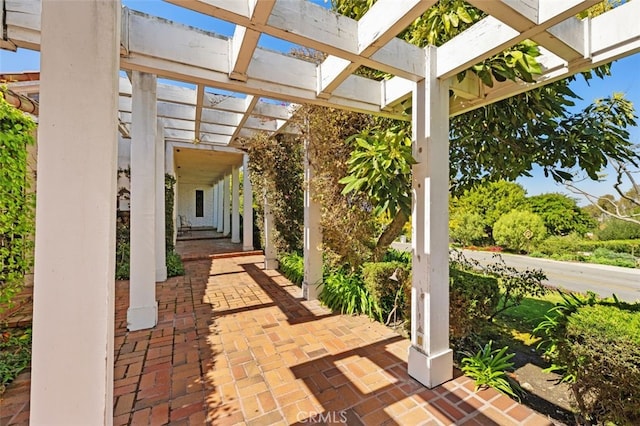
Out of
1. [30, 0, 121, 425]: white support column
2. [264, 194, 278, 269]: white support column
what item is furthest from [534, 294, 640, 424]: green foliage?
[264, 194, 278, 269]: white support column

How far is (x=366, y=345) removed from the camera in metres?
3.36

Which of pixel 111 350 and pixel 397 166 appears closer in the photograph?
pixel 111 350

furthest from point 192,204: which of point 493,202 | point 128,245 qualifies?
point 493,202

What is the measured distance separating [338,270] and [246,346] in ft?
7.81

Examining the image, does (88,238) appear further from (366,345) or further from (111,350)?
(366,345)

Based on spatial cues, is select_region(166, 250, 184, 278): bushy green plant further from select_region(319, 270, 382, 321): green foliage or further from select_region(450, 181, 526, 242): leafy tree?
select_region(450, 181, 526, 242): leafy tree

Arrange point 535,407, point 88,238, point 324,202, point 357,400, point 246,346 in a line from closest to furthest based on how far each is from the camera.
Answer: point 88,238, point 357,400, point 535,407, point 246,346, point 324,202

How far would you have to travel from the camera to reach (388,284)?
13.2ft

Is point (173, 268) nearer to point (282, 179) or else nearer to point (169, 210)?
point (169, 210)

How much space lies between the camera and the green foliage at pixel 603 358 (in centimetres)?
201

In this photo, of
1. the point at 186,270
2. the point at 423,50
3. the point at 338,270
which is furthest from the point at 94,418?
the point at 186,270

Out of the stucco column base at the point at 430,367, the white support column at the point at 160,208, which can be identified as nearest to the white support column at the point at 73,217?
the stucco column base at the point at 430,367

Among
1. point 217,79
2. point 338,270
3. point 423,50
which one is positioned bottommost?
point 338,270

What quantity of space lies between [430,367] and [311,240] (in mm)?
2819
